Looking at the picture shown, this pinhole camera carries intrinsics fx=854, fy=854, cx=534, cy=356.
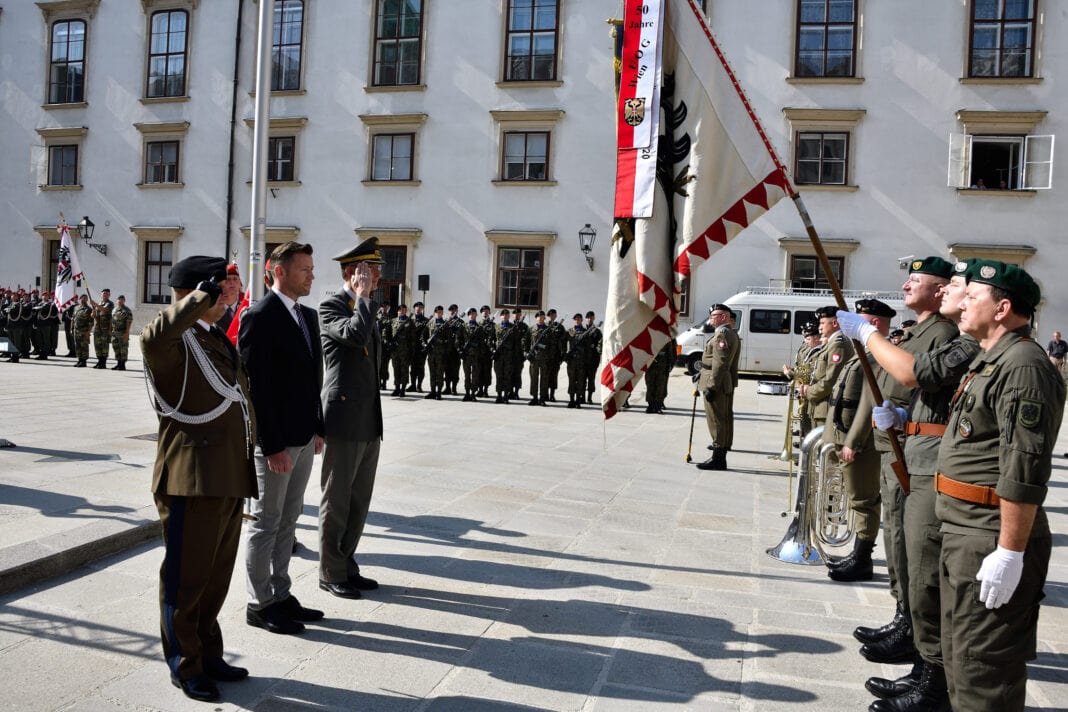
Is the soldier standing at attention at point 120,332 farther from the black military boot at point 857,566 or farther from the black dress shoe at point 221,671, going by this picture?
the black military boot at point 857,566

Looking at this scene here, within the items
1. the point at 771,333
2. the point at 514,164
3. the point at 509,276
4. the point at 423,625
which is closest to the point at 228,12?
the point at 514,164

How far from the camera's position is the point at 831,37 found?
77.1 feet

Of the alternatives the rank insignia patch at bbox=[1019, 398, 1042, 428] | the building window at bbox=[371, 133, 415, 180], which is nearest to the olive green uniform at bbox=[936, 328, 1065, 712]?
the rank insignia patch at bbox=[1019, 398, 1042, 428]

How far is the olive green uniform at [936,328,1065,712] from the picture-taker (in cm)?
284

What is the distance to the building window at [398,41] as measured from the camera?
2630 cm

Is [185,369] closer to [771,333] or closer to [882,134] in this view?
[771,333]

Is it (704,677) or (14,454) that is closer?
(704,677)

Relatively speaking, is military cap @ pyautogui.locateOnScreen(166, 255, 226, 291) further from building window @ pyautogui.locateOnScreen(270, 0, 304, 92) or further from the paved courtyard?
building window @ pyautogui.locateOnScreen(270, 0, 304, 92)

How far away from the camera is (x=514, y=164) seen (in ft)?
83.8

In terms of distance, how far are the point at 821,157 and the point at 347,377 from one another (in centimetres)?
2165

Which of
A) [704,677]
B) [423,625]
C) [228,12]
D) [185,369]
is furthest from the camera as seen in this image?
[228,12]

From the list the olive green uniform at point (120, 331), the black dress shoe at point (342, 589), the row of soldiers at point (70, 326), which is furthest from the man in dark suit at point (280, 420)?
the olive green uniform at point (120, 331)

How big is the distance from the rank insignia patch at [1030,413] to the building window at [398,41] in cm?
2541

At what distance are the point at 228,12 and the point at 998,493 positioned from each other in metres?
30.1
